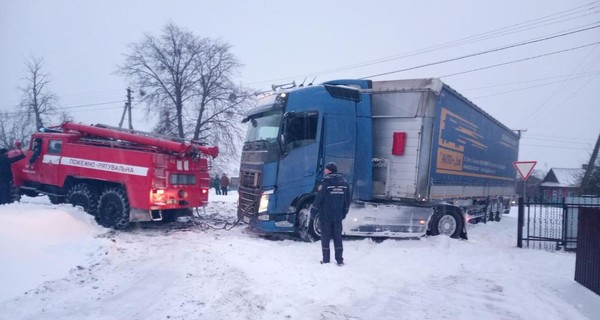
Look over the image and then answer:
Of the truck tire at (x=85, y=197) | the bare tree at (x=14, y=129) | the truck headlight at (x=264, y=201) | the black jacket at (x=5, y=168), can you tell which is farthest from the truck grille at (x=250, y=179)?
the bare tree at (x=14, y=129)

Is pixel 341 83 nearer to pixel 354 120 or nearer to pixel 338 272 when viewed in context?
Result: pixel 354 120

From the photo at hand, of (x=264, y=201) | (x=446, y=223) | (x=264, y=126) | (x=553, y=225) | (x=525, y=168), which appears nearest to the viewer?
(x=264, y=201)

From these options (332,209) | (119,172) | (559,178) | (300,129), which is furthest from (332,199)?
(559,178)

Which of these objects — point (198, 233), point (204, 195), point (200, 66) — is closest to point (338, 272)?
point (198, 233)

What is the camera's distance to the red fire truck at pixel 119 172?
1097cm

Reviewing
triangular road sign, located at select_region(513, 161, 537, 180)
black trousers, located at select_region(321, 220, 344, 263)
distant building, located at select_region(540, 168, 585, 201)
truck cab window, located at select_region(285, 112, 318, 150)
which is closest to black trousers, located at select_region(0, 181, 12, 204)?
truck cab window, located at select_region(285, 112, 318, 150)

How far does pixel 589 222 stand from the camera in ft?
22.6

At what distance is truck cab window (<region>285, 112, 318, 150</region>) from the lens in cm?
979

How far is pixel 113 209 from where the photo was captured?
11.4m

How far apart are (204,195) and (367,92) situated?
5.65 metres

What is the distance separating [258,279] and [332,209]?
191cm

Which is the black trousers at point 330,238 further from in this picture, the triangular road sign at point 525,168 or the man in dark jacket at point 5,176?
the man in dark jacket at point 5,176

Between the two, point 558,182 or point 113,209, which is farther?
point 558,182

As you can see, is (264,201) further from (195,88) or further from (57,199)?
(195,88)
